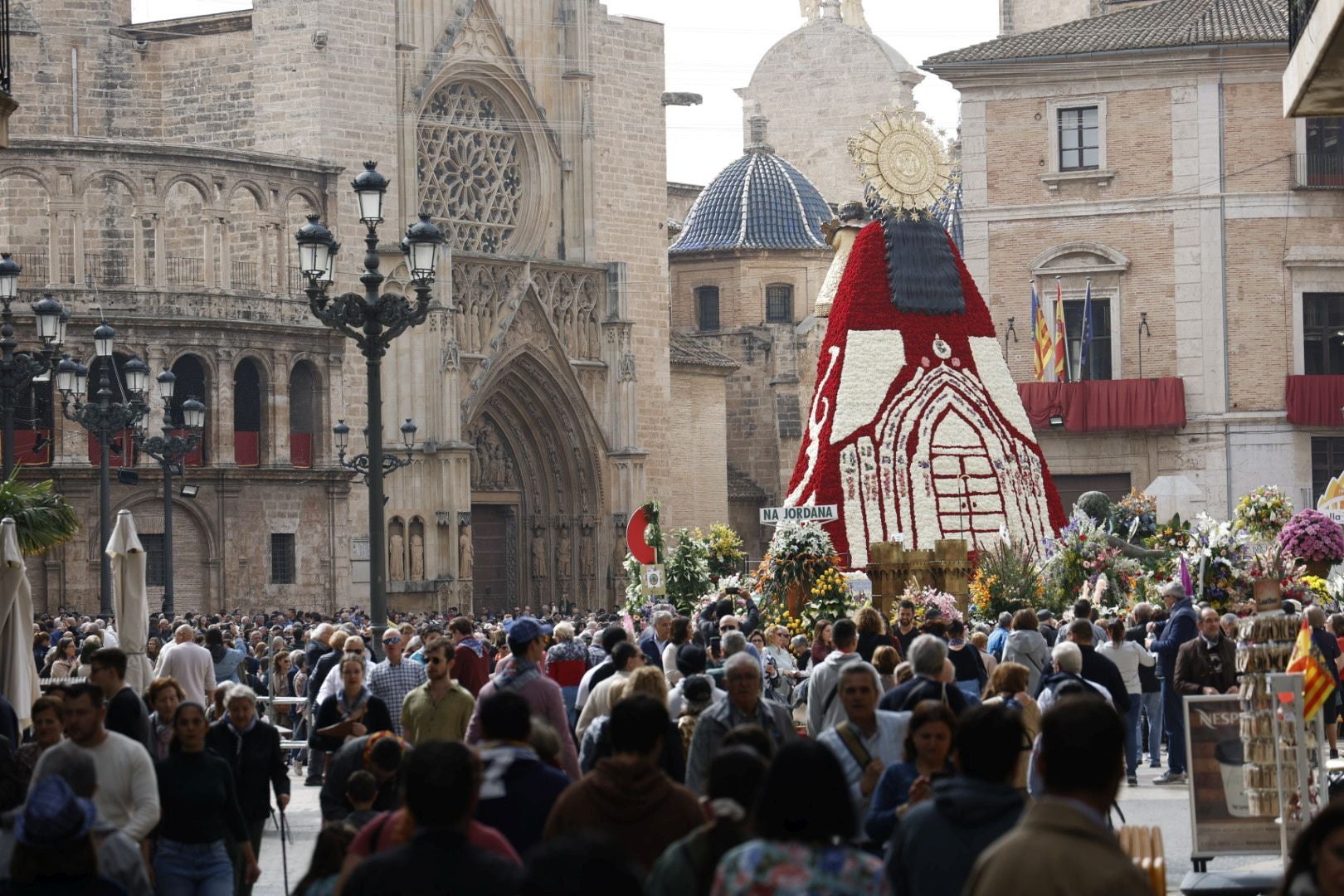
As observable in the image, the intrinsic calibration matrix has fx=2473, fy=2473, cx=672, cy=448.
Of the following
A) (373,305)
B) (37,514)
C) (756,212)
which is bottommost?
(37,514)

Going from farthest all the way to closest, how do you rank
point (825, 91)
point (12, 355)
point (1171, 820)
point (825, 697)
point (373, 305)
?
point (825, 91), point (12, 355), point (373, 305), point (1171, 820), point (825, 697)

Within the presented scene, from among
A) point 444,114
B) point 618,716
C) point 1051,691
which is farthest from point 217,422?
point 618,716

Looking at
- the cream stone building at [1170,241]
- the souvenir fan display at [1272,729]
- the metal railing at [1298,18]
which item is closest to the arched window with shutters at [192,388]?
the cream stone building at [1170,241]

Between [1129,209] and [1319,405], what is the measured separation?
4596mm

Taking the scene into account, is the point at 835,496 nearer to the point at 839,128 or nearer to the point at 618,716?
the point at 618,716

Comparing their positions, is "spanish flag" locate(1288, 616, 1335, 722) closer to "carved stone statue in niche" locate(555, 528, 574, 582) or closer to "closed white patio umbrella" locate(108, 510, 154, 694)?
"closed white patio umbrella" locate(108, 510, 154, 694)

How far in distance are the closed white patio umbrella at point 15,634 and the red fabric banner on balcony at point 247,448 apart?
28277 mm

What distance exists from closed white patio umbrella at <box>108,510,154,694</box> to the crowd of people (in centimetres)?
53

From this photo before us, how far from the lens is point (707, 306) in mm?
61938

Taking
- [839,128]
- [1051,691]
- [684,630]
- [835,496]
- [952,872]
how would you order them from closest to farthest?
[952,872] < [1051,691] < [684,630] < [835,496] < [839,128]

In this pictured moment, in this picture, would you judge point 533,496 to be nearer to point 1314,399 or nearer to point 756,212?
point 756,212

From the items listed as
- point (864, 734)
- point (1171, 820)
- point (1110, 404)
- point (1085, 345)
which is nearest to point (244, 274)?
point (1085, 345)

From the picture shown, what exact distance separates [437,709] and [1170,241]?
104ft

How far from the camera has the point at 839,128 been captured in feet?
247
